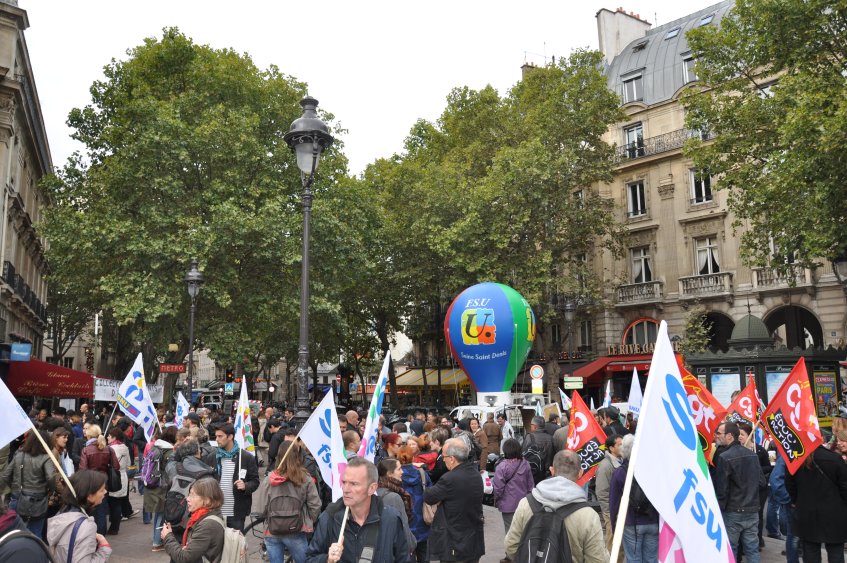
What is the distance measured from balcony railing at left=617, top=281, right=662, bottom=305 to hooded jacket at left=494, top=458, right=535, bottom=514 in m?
28.4

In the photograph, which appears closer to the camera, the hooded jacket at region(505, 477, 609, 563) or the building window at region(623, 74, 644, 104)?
the hooded jacket at region(505, 477, 609, 563)

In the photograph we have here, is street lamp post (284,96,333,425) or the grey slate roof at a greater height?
the grey slate roof

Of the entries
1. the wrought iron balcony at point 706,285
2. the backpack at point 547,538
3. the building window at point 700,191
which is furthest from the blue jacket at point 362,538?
the building window at point 700,191

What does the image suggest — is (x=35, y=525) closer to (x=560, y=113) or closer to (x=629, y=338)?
(x=560, y=113)

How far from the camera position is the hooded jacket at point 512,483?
8555 millimetres

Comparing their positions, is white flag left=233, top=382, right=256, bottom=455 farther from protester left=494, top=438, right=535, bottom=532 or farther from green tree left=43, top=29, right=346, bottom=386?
green tree left=43, top=29, right=346, bottom=386

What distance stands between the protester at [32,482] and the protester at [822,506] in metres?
8.21

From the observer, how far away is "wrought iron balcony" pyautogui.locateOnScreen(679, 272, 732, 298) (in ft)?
108

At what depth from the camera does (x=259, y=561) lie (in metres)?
9.45

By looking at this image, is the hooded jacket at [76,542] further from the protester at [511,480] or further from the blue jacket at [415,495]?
the protester at [511,480]

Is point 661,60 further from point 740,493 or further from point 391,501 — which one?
point 391,501

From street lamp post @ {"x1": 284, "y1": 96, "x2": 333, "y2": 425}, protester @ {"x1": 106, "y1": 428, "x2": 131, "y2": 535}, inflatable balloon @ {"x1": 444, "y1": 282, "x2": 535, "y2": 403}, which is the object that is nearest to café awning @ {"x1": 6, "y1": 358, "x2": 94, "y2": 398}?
inflatable balloon @ {"x1": 444, "y1": 282, "x2": 535, "y2": 403}

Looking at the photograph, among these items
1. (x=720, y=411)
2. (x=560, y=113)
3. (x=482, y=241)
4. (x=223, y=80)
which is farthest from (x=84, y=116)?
(x=720, y=411)

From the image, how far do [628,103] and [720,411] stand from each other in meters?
30.6
